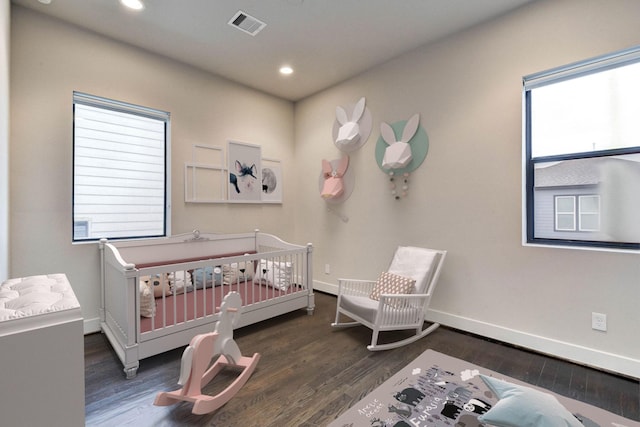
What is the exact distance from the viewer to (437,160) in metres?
2.77

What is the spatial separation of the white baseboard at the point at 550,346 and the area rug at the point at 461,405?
30.8 inches

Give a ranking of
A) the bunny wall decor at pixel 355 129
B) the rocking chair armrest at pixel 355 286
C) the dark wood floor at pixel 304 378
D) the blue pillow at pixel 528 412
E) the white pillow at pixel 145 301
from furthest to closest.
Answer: the bunny wall decor at pixel 355 129, the rocking chair armrest at pixel 355 286, the white pillow at pixel 145 301, the dark wood floor at pixel 304 378, the blue pillow at pixel 528 412

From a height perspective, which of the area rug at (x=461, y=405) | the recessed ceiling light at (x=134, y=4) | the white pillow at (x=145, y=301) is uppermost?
the recessed ceiling light at (x=134, y=4)

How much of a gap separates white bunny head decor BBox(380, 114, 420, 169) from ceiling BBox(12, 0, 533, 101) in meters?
0.78

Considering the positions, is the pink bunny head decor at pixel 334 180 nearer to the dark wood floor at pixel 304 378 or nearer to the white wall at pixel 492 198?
the white wall at pixel 492 198

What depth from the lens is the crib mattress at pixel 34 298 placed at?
2.59 ft

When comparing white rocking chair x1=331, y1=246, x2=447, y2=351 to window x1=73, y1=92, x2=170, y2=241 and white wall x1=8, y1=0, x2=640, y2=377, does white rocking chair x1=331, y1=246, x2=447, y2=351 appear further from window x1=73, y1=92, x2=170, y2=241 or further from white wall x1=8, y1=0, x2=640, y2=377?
window x1=73, y1=92, x2=170, y2=241

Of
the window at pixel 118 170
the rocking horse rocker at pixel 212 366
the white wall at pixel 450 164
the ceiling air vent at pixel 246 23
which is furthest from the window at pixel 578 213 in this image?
the window at pixel 118 170

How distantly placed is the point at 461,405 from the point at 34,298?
1.79m

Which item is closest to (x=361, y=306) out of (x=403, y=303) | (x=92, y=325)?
(x=403, y=303)

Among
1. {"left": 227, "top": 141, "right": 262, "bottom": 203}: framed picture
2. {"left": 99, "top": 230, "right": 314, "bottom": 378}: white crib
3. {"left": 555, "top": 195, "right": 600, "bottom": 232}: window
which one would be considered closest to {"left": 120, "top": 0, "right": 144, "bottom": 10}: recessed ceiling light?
{"left": 227, "top": 141, "right": 262, "bottom": 203}: framed picture

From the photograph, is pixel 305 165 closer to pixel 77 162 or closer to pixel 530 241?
pixel 77 162

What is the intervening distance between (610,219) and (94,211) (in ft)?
13.7

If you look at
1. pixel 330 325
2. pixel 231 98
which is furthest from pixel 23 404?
pixel 231 98
